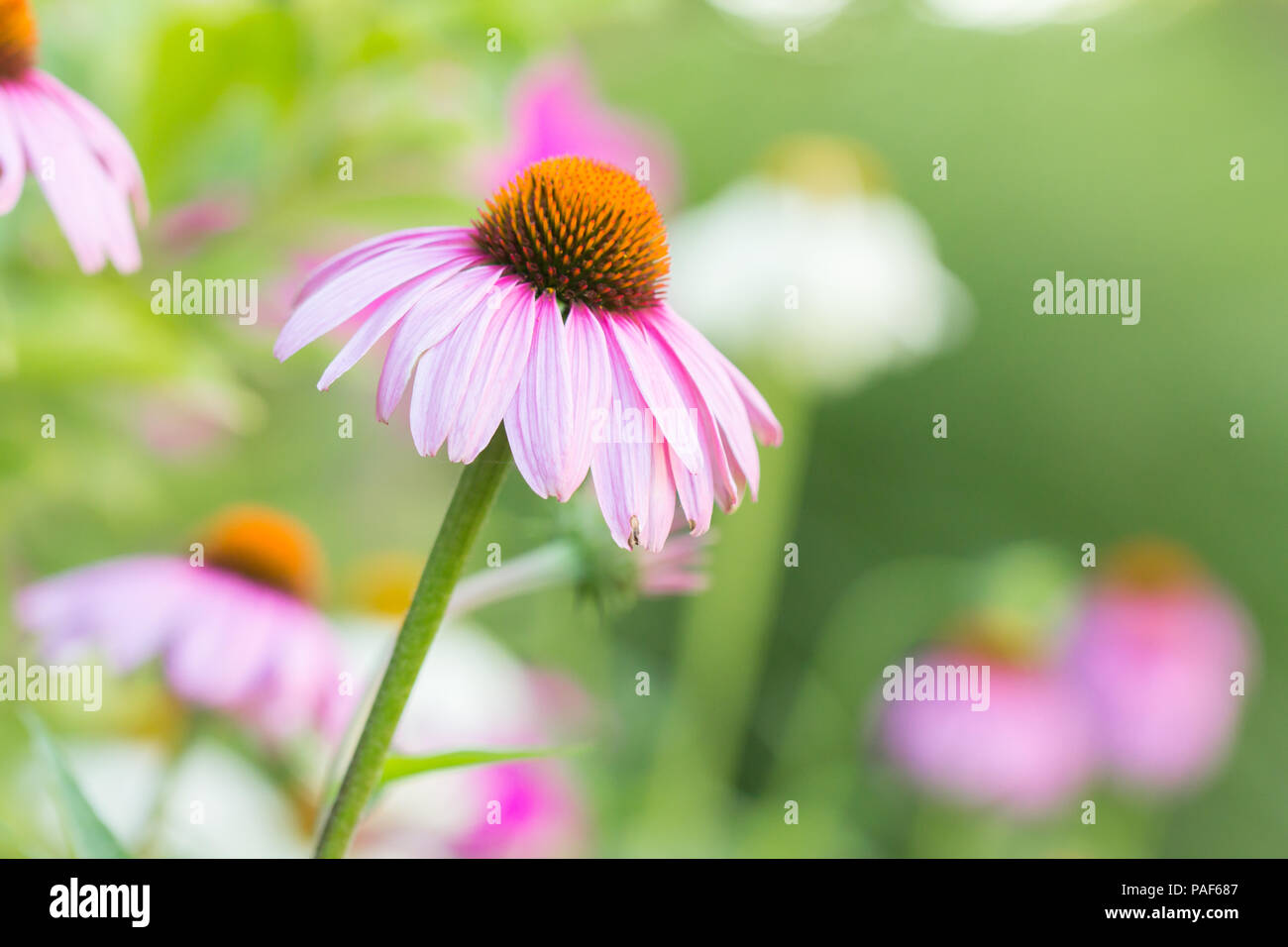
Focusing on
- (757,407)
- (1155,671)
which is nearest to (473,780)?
(757,407)

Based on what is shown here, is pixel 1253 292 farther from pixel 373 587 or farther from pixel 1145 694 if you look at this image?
pixel 373 587

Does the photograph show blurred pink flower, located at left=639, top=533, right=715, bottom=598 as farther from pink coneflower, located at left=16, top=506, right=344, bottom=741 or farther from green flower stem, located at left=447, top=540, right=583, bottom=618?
pink coneflower, located at left=16, top=506, right=344, bottom=741

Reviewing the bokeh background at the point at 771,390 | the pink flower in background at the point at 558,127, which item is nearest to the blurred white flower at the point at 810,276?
the bokeh background at the point at 771,390

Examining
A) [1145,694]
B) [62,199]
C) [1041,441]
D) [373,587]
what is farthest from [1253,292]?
[62,199]

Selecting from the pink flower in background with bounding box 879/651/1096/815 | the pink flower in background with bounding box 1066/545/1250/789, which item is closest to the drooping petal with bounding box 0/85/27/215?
the pink flower in background with bounding box 879/651/1096/815

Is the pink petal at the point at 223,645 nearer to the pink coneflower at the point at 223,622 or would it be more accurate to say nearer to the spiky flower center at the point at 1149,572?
the pink coneflower at the point at 223,622

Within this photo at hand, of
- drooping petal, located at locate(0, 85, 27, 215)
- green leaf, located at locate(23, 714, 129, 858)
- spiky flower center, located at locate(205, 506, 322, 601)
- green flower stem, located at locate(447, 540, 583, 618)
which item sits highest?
drooping petal, located at locate(0, 85, 27, 215)

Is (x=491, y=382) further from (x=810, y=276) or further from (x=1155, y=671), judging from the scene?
(x=1155, y=671)
